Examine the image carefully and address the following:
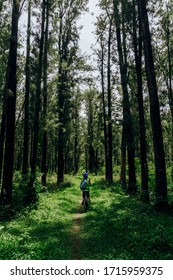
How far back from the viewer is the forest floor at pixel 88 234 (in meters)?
8.65

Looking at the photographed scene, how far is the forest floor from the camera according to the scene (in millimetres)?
8648

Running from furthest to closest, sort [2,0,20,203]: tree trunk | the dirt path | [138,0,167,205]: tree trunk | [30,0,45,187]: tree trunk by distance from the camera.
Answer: [30,0,45,187]: tree trunk
[2,0,20,203]: tree trunk
[138,0,167,205]: tree trunk
the dirt path

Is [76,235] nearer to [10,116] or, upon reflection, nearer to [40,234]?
[40,234]

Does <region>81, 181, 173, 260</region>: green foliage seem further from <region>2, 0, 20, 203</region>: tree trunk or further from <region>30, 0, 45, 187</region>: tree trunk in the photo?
<region>30, 0, 45, 187</region>: tree trunk

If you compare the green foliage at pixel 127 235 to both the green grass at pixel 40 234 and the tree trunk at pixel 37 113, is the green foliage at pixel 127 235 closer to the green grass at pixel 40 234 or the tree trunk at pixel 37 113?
the green grass at pixel 40 234

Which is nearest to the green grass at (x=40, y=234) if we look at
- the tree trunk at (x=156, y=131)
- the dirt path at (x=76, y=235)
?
the dirt path at (x=76, y=235)

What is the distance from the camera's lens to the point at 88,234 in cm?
1141

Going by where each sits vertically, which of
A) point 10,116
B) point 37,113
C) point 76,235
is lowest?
point 76,235

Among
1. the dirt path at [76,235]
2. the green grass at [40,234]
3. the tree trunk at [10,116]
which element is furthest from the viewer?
the tree trunk at [10,116]

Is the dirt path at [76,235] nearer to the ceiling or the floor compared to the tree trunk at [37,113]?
nearer to the floor

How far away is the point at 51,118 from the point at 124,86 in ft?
22.3

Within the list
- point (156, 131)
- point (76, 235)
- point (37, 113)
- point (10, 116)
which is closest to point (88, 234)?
point (76, 235)

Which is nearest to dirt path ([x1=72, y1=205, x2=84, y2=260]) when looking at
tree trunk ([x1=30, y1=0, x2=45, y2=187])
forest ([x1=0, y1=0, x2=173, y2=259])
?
forest ([x1=0, y1=0, x2=173, y2=259])

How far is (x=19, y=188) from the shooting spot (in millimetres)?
17672
